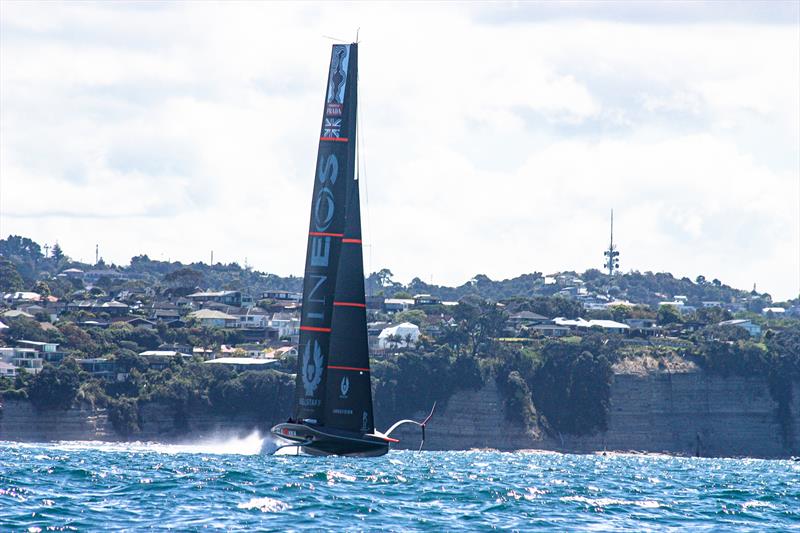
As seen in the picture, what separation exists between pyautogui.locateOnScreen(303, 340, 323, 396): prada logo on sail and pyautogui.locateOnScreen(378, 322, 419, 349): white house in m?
68.0

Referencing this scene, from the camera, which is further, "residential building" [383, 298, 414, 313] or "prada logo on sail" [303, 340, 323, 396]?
"residential building" [383, 298, 414, 313]

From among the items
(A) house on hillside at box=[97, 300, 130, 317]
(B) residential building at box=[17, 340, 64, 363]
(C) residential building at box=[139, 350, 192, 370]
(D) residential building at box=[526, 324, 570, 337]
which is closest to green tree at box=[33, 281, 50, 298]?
(A) house on hillside at box=[97, 300, 130, 317]

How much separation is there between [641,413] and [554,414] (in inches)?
302

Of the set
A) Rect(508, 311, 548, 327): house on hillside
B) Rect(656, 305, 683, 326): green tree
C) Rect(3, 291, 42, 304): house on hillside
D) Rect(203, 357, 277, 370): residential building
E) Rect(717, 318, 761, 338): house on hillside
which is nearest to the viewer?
Rect(203, 357, 277, 370): residential building

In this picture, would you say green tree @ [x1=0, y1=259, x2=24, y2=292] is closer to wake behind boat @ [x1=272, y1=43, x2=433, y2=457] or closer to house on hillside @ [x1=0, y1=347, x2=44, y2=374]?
house on hillside @ [x1=0, y1=347, x2=44, y2=374]

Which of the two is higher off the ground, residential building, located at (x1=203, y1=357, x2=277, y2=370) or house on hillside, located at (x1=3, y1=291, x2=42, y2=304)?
house on hillside, located at (x1=3, y1=291, x2=42, y2=304)

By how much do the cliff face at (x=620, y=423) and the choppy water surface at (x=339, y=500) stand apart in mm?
48971

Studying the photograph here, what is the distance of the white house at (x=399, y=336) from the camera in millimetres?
120125

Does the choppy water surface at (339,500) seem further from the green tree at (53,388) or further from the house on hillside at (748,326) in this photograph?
the house on hillside at (748,326)

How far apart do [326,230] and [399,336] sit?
73.0 meters

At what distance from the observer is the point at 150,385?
10069cm

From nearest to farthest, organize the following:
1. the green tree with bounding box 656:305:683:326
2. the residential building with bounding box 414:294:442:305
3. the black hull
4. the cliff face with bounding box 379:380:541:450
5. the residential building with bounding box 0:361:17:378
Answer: the black hull < the residential building with bounding box 0:361:17:378 < the cliff face with bounding box 379:380:541:450 < the green tree with bounding box 656:305:683:326 < the residential building with bounding box 414:294:442:305

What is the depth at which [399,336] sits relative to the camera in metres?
122

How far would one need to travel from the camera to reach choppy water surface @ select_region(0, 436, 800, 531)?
2850 cm
